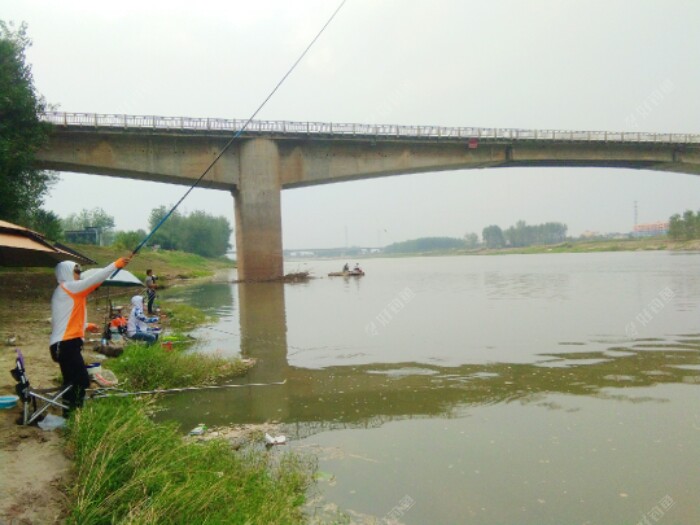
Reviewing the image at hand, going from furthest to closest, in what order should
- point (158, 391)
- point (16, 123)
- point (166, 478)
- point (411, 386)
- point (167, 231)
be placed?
point (167, 231) < point (16, 123) < point (411, 386) < point (158, 391) < point (166, 478)

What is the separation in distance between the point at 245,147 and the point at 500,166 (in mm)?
23490

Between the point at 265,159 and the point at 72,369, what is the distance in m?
32.8

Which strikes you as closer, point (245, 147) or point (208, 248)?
point (245, 147)

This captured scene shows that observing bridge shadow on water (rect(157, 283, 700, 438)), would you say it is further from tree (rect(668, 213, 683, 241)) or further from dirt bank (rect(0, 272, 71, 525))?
tree (rect(668, 213, 683, 241))

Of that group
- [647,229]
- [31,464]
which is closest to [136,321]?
[31,464]

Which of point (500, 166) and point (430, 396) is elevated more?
point (500, 166)

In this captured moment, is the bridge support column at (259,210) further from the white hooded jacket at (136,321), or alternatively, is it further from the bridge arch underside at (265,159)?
the white hooded jacket at (136,321)

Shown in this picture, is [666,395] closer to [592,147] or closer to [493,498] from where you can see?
[493,498]

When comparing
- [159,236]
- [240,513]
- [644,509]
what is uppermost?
[159,236]

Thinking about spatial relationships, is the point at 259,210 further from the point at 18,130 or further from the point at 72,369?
the point at 72,369

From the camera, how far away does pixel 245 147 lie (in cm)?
3728

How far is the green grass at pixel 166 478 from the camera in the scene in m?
3.82

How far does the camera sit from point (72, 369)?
5.93m

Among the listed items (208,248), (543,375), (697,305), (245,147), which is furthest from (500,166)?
(208,248)
